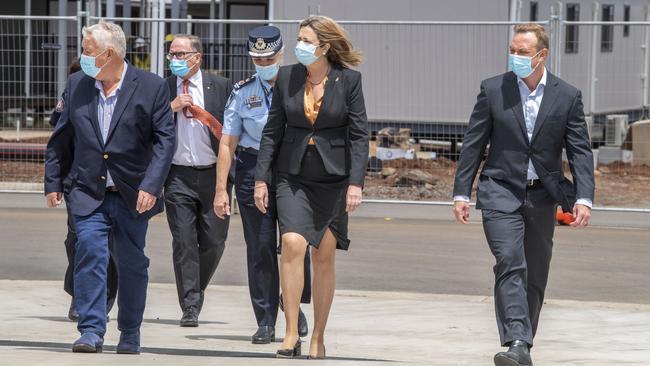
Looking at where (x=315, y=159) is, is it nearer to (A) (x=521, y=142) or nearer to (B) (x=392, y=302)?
(A) (x=521, y=142)

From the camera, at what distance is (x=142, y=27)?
18531 mm

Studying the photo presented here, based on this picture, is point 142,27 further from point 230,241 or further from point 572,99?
point 572,99

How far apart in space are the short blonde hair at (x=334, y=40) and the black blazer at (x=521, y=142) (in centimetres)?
83

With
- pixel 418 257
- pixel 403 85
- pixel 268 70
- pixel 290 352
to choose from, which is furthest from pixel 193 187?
pixel 403 85

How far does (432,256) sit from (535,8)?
9238mm

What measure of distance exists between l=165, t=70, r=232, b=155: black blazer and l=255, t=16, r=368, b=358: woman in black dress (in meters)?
1.55

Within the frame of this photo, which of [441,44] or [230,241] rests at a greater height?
[441,44]

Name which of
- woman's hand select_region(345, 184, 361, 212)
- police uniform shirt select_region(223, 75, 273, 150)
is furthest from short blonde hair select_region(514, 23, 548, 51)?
police uniform shirt select_region(223, 75, 273, 150)

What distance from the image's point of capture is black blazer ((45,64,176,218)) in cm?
759

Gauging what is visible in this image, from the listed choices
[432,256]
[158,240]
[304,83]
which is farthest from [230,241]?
[304,83]

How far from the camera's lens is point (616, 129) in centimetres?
1809

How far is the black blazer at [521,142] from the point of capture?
7.46 m

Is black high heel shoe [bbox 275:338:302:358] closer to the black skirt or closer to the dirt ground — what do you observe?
the black skirt

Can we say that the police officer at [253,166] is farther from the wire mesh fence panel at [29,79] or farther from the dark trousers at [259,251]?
the wire mesh fence panel at [29,79]
